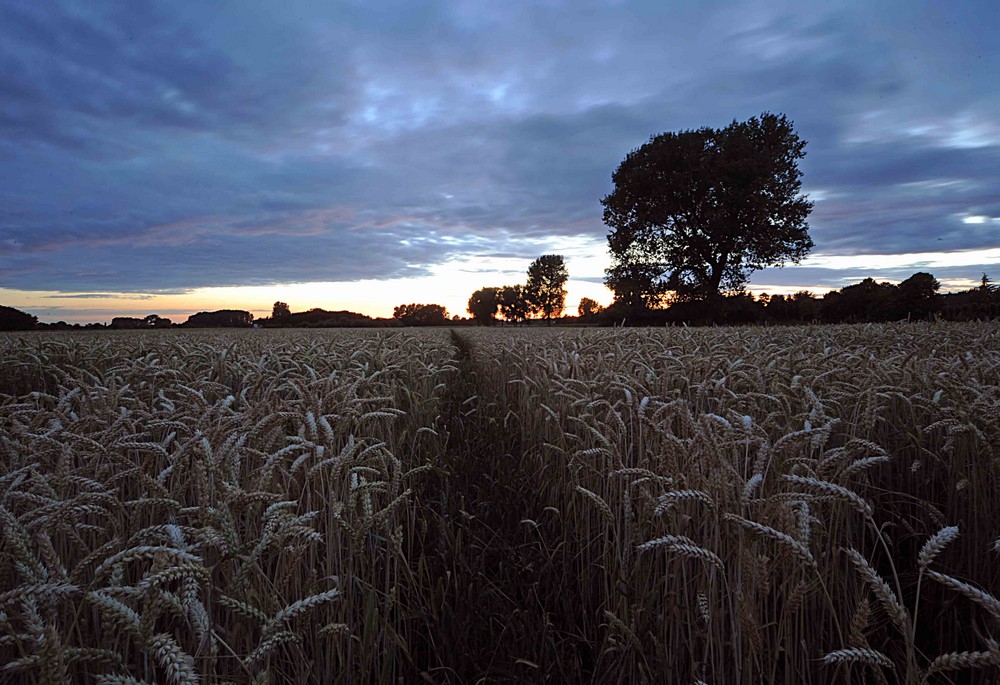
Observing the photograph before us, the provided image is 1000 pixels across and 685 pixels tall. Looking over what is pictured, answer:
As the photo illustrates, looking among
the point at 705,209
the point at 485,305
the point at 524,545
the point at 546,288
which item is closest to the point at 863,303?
the point at 705,209

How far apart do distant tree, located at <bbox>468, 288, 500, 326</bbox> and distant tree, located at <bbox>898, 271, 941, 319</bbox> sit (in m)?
76.2

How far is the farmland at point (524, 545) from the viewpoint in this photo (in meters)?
1.43

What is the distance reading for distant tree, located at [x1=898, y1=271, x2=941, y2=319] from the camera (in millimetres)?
22453

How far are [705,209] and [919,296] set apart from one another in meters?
12.0

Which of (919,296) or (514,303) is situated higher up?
(514,303)

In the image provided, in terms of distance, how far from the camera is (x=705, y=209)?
30.7 meters

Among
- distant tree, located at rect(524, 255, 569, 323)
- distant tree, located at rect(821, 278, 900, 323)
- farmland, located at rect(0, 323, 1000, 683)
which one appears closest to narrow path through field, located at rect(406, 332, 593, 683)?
farmland, located at rect(0, 323, 1000, 683)

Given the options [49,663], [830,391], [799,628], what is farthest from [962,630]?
[49,663]

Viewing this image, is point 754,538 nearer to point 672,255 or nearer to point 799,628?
point 799,628

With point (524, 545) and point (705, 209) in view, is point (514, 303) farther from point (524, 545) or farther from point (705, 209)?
point (524, 545)

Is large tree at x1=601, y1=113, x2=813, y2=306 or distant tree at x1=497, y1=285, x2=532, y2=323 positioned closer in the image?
large tree at x1=601, y1=113, x2=813, y2=306

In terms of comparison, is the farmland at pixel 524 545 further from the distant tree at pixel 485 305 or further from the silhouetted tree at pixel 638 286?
the distant tree at pixel 485 305

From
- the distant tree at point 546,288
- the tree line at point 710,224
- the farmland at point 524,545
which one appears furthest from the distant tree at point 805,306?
the distant tree at point 546,288

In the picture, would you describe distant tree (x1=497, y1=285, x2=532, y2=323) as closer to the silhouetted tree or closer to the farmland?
the silhouetted tree
